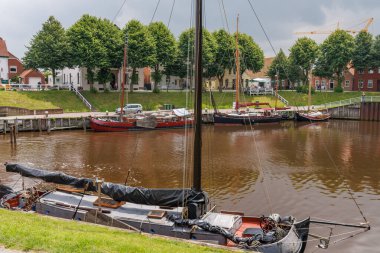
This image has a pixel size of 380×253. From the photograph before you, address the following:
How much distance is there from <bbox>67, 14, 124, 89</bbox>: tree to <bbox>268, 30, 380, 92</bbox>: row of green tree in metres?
40.7

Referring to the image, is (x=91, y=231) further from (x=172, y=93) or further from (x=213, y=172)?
(x=172, y=93)

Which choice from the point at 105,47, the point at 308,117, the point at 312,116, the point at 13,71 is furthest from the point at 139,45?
the point at 13,71

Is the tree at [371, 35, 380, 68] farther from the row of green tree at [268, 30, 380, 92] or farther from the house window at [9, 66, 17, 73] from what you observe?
the house window at [9, 66, 17, 73]

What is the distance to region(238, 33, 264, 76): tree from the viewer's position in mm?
91688

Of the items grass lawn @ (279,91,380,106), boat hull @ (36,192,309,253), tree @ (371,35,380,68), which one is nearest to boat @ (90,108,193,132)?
boat hull @ (36,192,309,253)

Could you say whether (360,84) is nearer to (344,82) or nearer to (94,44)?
(344,82)

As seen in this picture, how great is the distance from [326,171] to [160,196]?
2064 centimetres

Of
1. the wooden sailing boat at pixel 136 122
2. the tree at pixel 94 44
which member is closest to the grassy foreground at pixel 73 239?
the wooden sailing boat at pixel 136 122

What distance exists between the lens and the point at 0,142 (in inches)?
1735

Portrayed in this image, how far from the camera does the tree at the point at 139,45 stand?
240 feet

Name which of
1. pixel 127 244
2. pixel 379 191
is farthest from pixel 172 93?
pixel 127 244

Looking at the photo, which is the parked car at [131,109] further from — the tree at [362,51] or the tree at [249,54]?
the tree at [362,51]

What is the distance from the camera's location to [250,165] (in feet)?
112

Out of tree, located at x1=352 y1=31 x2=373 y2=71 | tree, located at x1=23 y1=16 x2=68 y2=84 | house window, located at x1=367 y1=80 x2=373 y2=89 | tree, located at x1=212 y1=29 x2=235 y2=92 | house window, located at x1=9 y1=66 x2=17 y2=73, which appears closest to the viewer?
tree, located at x1=23 y1=16 x2=68 y2=84
